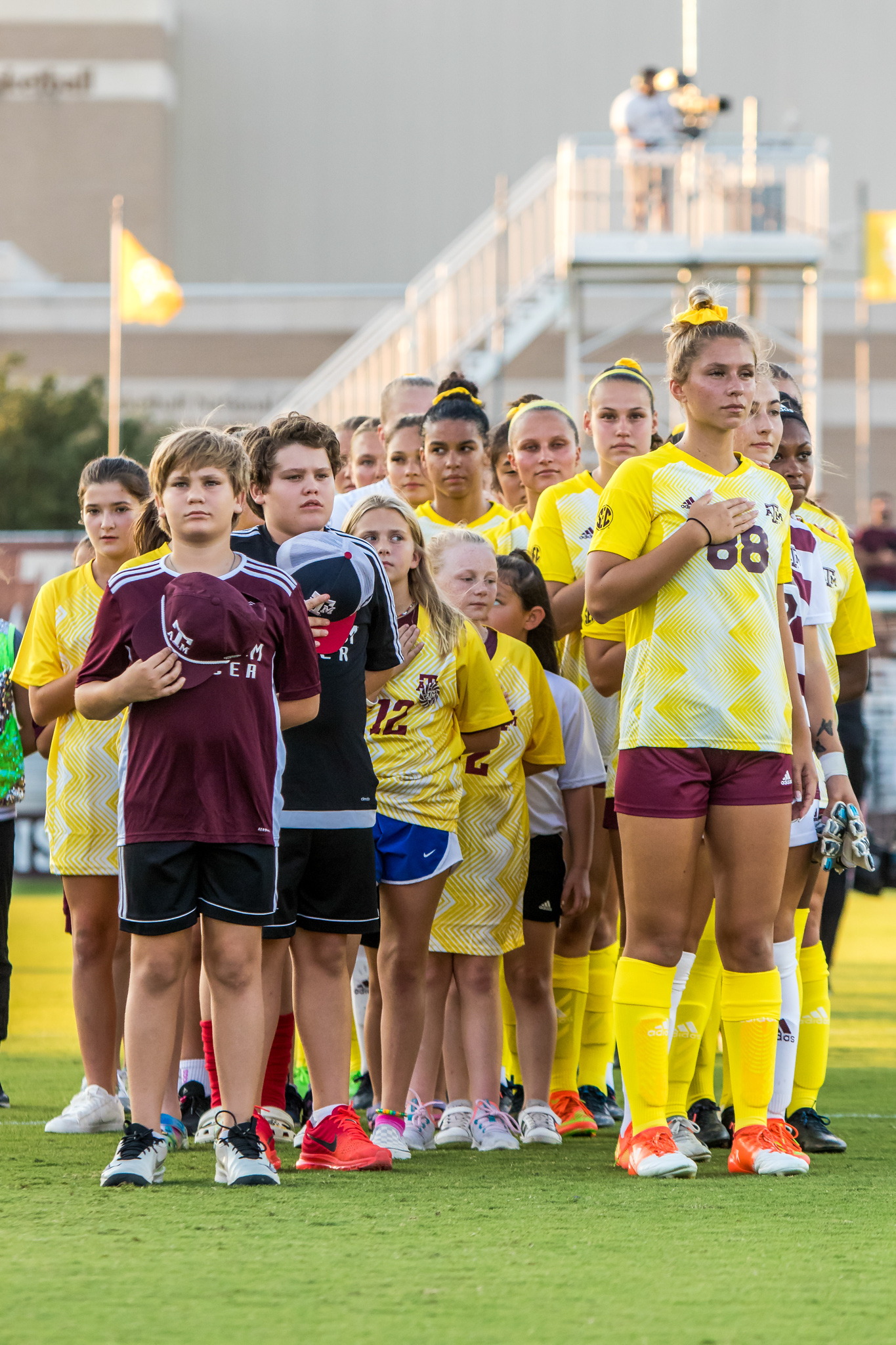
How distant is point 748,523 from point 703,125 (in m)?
14.5

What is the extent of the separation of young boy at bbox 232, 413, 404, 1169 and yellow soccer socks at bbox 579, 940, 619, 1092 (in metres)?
1.38

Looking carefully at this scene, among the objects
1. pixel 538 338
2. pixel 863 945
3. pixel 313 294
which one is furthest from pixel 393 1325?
pixel 313 294

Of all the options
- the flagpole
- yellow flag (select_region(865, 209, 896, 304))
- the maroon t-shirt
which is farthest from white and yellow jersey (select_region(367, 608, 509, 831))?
yellow flag (select_region(865, 209, 896, 304))

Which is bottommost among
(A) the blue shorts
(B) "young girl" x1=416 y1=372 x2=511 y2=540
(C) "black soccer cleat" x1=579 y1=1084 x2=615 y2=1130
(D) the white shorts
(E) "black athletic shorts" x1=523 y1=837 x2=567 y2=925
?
(C) "black soccer cleat" x1=579 y1=1084 x2=615 y2=1130

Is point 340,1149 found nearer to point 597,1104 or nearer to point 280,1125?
point 280,1125

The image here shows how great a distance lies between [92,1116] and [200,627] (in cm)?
170

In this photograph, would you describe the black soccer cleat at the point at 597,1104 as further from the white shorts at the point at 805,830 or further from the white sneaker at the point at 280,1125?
the white shorts at the point at 805,830

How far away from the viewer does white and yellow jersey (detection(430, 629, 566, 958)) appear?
484 cm

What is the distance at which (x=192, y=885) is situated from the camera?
12.7 feet

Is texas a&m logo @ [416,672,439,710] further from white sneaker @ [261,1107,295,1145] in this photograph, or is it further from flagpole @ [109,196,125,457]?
flagpole @ [109,196,125,457]

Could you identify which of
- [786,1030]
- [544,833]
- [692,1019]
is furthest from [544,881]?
[786,1030]

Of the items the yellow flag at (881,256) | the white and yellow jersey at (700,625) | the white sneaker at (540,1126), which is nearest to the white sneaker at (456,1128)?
the white sneaker at (540,1126)

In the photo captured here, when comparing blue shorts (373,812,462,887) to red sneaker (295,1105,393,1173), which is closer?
red sneaker (295,1105,393,1173)

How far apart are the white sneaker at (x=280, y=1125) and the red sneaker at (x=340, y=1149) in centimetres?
47
